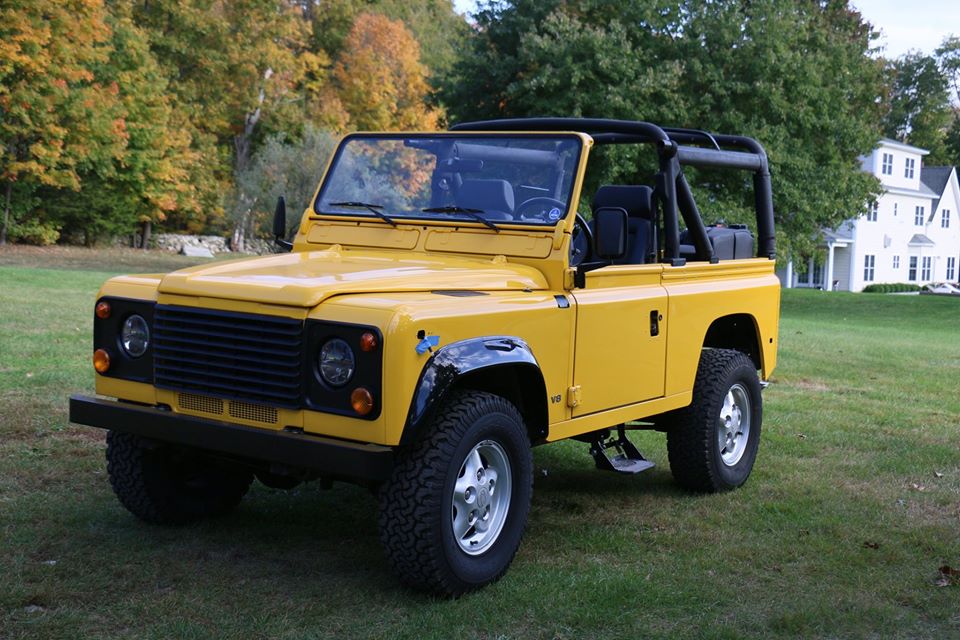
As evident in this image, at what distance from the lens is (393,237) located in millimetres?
6008

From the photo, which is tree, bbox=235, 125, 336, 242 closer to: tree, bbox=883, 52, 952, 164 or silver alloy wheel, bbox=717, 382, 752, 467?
silver alloy wheel, bbox=717, 382, 752, 467

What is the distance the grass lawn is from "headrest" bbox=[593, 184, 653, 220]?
68.6 inches

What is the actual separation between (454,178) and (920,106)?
68.7 meters

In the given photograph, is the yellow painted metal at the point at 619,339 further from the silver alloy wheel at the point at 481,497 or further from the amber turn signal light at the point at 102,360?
the amber turn signal light at the point at 102,360

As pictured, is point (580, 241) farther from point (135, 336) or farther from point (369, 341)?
point (135, 336)

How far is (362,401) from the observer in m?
4.40

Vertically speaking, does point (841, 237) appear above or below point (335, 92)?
below

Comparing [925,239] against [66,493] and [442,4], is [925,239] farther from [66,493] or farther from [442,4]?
[66,493]

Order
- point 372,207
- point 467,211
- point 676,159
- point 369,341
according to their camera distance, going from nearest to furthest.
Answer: point 369,341, point 467,211, point 372,207, point 676,159

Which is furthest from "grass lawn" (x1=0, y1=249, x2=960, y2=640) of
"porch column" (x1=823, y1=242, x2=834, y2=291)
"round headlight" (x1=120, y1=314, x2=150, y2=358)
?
"porch column" (x1=823, y1=242, x2=834, y2=291)

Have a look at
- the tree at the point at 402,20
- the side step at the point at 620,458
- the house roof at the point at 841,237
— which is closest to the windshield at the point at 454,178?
the side step at the point at 620,458

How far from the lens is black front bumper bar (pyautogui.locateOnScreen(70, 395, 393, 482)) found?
4.33 metres

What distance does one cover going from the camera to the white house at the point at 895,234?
50719 mm

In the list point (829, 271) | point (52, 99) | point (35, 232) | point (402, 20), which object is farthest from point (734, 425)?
point (402, 20)
